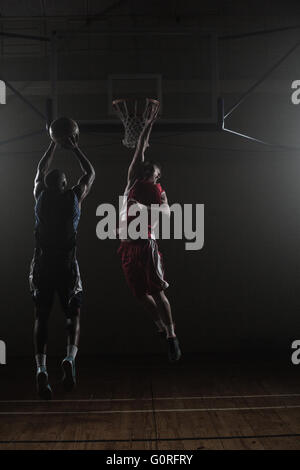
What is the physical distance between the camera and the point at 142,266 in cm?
474

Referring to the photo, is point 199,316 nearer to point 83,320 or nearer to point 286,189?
point 83,320

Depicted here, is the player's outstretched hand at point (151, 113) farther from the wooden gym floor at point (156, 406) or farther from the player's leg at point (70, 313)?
the wooden gym floor at point (156, 406)

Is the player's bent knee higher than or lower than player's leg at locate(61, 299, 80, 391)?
higher

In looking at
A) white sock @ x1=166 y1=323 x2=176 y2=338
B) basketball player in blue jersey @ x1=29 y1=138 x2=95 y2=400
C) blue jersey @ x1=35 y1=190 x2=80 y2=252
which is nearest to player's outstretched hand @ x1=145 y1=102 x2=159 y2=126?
basketball player in blue jersey @ x1=29 y1=138 x2=95 y2=400

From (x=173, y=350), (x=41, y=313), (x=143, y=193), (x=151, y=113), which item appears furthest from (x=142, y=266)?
(x=151, y=113)

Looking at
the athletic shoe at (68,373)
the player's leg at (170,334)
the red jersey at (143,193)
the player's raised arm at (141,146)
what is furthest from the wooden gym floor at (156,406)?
the player's raised arm at (141,146)

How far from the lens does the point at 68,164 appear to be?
772 cm

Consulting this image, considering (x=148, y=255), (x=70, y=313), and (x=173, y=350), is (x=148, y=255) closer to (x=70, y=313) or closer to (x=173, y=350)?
(x=173, y=350)

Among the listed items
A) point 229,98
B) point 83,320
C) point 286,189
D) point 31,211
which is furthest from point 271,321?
point 31,211

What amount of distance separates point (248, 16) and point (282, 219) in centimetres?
254

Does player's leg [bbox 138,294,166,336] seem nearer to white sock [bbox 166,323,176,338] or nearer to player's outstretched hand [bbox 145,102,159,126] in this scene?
white sock [bbox 166,323,176,338]

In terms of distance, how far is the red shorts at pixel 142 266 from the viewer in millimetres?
4652

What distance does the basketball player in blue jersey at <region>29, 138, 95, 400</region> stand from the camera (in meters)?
3.96

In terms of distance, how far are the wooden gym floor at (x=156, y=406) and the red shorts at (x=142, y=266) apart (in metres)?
1.02
